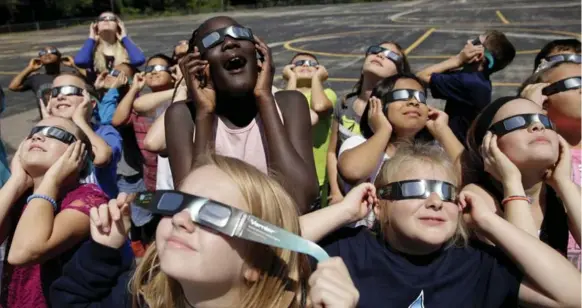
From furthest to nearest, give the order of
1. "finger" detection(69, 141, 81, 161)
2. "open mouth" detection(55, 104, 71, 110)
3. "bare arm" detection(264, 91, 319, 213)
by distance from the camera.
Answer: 1. "open mouth" detection(55, 104, 71, 110)
2. "finger" detection(69, 141, 81, 161)
3. "bare arm" detection(264, 91, 319, 213)

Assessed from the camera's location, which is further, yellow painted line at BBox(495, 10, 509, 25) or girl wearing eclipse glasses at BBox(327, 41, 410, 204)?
yellow painted line at BBox(495, 10, 509, 25)

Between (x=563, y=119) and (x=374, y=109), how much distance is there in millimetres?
1022

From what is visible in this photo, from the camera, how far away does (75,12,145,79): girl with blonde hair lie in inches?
232

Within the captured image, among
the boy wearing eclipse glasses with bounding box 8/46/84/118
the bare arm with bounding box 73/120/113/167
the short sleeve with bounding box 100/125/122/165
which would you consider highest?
the bare arm with bounding box 73/120/113/167

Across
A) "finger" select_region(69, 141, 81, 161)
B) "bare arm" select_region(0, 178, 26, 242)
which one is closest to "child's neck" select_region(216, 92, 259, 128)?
"finger" select_region(69, 141, 81, 161)

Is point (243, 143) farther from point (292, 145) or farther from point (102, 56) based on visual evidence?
point (102, 56)

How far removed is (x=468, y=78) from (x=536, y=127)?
204 cm

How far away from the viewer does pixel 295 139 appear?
261 cm

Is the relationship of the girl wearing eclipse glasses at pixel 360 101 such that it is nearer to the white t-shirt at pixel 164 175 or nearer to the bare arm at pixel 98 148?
the white t-shirt at pixel 164 175

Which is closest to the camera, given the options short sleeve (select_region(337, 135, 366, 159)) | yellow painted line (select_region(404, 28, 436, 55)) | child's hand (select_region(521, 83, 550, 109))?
child's hand (select_region(521, 83, 550, 109))

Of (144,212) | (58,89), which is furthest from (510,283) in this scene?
(58,89)

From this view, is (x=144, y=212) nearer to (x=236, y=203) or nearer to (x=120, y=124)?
(x=236, y=203)

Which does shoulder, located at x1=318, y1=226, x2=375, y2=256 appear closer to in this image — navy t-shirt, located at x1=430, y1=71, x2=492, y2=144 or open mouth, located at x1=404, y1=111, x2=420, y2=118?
open mouth, located at x1=404, y1=111, x2=420, y2=118

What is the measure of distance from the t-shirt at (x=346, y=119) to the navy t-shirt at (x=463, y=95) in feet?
2.43
